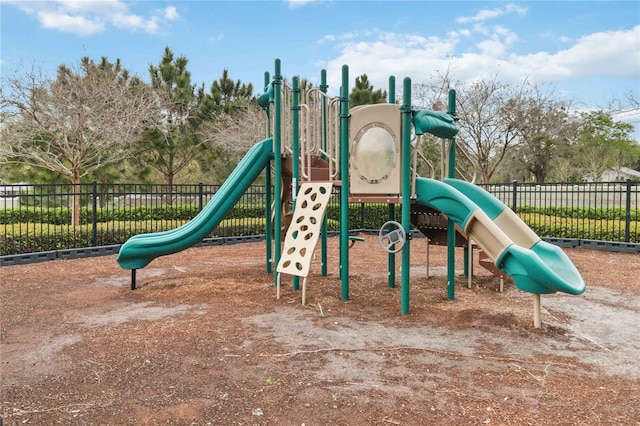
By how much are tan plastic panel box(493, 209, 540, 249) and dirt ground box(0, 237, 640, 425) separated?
2.77ft

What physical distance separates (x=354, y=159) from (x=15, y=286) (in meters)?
5.45

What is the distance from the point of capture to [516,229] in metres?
5.96

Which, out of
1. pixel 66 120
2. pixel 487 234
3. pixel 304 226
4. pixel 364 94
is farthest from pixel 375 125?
pixel 364 94

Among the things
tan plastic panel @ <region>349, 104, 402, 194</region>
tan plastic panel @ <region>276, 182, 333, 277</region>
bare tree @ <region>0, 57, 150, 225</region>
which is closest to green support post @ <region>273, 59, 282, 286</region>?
tan plastic panel @ <region>276, 182, 333, 277</region>

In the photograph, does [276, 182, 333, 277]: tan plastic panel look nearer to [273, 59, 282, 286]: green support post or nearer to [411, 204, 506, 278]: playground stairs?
[273, 59, 282, 286]: green support post

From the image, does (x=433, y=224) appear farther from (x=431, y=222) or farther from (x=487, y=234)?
(x=487, y=234)

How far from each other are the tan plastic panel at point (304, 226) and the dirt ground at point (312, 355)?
53 cm

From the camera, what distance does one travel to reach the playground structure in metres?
5.38

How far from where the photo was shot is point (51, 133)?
1409 cm

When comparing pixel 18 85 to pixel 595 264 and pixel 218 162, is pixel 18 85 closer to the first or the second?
pixel 218 162

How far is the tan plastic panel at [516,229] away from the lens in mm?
5867

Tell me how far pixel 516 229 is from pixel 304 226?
270 cm

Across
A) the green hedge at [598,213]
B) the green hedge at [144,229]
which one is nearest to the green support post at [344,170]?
the green hedge at [144,229]

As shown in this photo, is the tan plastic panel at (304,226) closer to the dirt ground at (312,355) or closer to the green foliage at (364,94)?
the dirt ground at (312,355)
